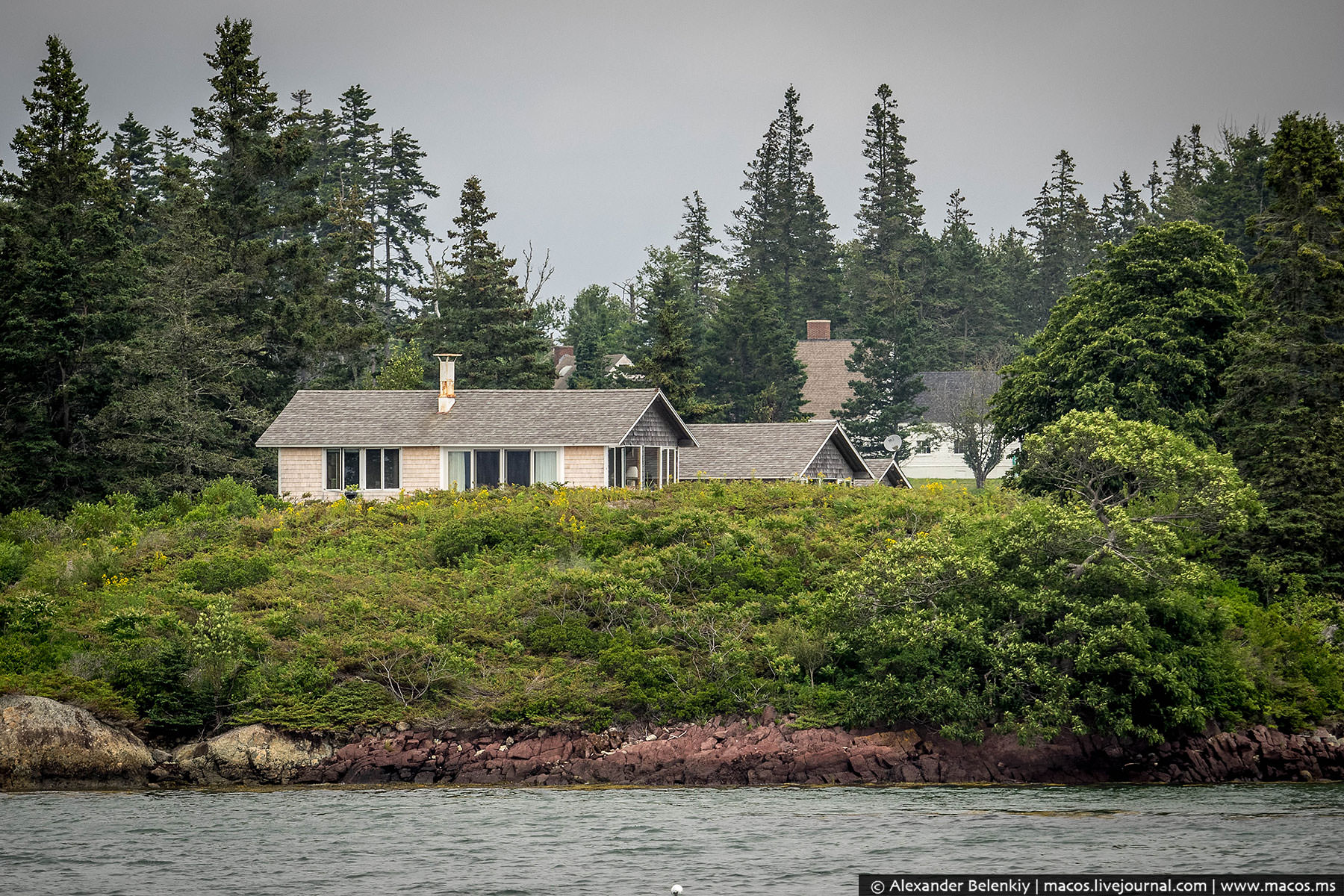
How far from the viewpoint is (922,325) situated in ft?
302

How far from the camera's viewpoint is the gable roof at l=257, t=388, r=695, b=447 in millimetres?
45656

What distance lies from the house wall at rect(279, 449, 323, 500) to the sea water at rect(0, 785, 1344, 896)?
67.5ft

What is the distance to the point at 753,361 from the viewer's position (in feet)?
256

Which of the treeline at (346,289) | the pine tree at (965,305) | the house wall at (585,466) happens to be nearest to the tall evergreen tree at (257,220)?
the treeline at (346,289)

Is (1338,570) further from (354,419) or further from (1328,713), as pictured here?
(354,419)

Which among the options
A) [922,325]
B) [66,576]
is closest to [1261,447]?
[66,576]

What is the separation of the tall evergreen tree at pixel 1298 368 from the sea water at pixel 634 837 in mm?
7046

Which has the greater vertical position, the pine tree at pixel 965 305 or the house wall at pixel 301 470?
the pine tree at pixel 965 305

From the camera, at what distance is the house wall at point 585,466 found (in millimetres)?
45219

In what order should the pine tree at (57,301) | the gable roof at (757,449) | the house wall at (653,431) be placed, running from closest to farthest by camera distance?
1. the pine tree at (57,301)
2. the house wall at (653,431)
3. the gable roof at (757,449)

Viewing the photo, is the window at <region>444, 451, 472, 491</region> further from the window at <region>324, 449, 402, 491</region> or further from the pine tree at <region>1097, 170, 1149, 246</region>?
the pine tree at <region>1097, 170, 1149, 246</region>

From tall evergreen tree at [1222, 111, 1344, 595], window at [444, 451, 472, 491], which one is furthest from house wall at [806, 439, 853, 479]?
tall evergreen tree at [1222, 111, 1344, 595]

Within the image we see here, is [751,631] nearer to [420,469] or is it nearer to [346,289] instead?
[420,469]

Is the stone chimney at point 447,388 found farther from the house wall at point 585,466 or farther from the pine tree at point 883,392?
the pine tree at point 883,392
